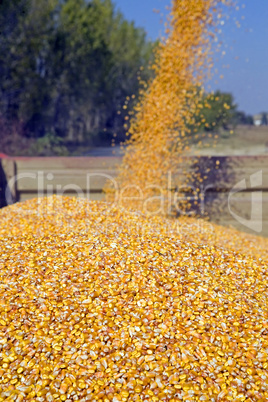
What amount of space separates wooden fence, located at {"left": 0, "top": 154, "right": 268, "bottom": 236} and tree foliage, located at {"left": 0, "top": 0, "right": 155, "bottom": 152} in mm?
8045

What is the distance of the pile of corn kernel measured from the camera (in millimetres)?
2027

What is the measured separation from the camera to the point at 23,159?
17.2ft

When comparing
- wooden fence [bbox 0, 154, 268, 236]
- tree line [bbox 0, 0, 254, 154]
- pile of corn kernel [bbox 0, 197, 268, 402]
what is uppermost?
tree line [bbox 0, 0, 254, 154]

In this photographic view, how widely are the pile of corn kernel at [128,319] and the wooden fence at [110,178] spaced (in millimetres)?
1783

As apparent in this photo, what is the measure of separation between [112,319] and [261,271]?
152cm

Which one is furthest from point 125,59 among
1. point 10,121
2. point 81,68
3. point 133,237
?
point 133,237

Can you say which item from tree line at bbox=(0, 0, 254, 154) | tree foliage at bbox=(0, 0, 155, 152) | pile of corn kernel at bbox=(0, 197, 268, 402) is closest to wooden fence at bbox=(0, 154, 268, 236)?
pile of corn kernel at bbox=(0, 197, 268, 402)

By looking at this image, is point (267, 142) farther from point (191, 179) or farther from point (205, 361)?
point (205, 361)

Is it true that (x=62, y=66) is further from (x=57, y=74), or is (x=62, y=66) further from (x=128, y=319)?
(x=128, y=319)

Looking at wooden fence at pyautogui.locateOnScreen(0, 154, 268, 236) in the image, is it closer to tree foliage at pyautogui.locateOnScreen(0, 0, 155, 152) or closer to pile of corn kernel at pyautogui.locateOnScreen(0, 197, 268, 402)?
pile of corn kernel at pyautogui.locateOnScreen(0, 197, 268, 402)

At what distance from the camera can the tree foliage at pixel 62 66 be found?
1638 cm

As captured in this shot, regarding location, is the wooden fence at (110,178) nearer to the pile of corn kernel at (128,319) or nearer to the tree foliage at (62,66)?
the pile of corn kernel at (128,319)

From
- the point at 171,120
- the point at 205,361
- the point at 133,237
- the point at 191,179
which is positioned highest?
the point at 171,120

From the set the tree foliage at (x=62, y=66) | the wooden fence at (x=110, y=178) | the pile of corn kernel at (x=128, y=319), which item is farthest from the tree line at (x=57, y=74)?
the pile of corn kernel at (x=128, y=319)
